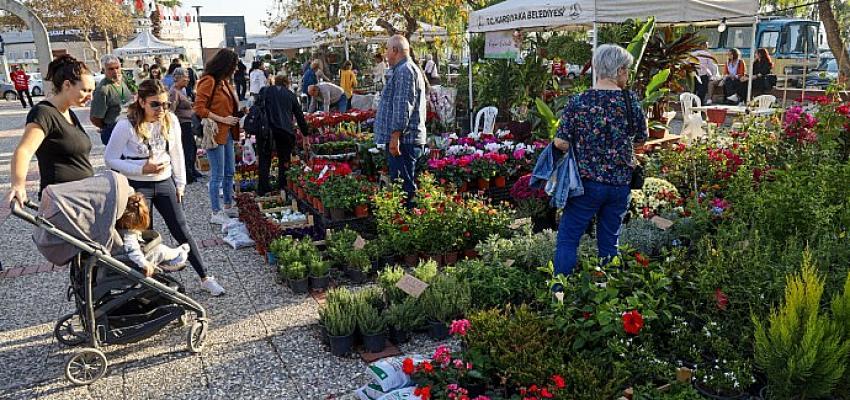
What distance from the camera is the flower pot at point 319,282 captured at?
15.6ft

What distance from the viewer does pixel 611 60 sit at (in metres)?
3.54

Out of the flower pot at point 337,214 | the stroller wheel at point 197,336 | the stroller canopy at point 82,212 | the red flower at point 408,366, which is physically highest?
the stroller canopy at point 82,212

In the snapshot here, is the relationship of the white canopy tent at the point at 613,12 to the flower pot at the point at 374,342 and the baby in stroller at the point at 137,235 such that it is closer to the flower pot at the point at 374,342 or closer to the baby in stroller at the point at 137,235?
the flower pot at the point at 374,342

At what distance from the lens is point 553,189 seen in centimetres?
393

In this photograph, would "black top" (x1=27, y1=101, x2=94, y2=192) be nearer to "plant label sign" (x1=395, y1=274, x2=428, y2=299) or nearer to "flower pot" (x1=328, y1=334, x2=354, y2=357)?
"flower pot" (x1=328, y1=334, x2=354, y2=357)

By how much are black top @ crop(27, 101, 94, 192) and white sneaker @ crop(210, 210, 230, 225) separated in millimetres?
2751

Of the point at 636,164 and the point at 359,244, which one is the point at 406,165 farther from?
the point at 636,164

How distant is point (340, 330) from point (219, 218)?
3611 mm

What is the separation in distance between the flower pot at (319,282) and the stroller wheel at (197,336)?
1018 mm

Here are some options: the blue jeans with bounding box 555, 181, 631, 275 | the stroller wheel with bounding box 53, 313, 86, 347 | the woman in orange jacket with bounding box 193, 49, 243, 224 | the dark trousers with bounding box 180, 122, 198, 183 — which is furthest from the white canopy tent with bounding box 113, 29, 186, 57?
the blue jeans with bounding box 555, 181, 631, 275

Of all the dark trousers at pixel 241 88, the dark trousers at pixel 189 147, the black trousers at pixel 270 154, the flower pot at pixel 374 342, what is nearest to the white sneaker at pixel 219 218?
the black trousers at pixel 270 154

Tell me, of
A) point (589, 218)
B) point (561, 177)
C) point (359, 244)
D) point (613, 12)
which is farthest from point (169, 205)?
point (613, 12)

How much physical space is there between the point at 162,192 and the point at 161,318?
39.2 inches

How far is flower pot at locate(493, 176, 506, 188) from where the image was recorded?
22.4ft
